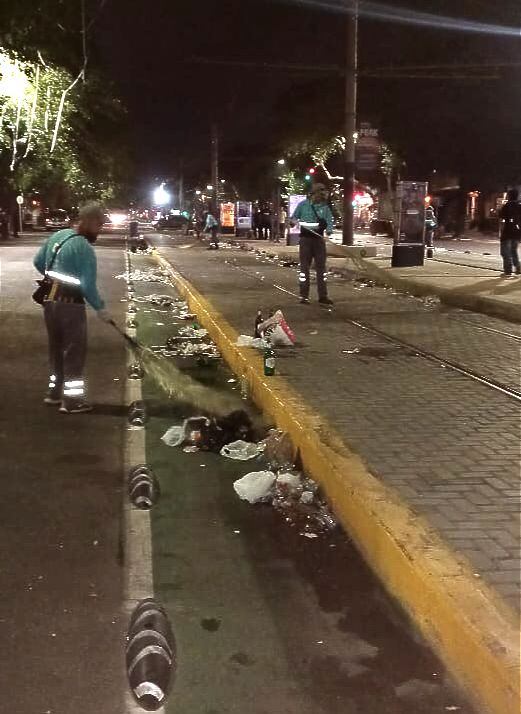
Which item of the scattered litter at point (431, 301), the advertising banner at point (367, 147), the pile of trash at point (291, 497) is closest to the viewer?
the pile of trash at point (291, 497)

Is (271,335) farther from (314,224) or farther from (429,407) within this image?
(314,224)

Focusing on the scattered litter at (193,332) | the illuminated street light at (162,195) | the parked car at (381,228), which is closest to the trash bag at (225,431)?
the scattered litter at (193,332)

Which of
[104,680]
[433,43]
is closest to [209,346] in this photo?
[104,680]

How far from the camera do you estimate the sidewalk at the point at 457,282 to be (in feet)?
46.0

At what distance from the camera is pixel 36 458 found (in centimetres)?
646

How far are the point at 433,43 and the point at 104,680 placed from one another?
45.7 meters

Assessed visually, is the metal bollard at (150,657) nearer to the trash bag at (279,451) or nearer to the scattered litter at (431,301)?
the trash bag at (279,451)

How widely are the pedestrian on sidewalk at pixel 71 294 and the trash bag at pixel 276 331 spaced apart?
2.67 m

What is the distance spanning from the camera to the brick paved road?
4.57m

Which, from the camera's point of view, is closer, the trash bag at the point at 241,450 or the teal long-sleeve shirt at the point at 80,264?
the trash bag at the point at 241,450

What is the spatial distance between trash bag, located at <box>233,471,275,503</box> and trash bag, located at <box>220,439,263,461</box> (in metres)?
0.78

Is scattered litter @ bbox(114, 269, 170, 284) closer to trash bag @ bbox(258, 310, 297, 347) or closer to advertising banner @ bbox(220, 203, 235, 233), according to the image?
trash bag @ bbox(258, 310, 297, 347)

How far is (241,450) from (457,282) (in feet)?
39.2

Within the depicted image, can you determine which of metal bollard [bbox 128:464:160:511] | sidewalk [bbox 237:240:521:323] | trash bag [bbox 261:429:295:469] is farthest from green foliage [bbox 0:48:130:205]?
metal bollard [bbox 128:464:160:511]
